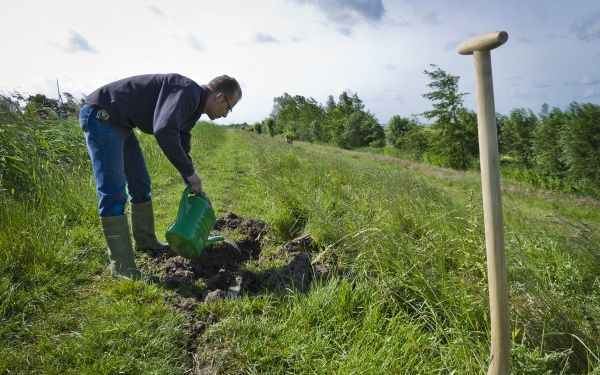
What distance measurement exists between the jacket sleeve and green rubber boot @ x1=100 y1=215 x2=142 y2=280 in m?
0.66

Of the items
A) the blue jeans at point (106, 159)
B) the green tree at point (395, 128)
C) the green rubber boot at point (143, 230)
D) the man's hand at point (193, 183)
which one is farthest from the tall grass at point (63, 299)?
the green tree at point (395, 128)

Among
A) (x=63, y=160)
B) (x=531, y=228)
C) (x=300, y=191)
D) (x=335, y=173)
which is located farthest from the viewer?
Answer: (x=335, y=173)

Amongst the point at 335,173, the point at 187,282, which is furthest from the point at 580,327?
the point at 335,173

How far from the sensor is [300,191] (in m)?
5.23

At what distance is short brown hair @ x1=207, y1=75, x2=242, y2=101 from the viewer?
10.1 feet

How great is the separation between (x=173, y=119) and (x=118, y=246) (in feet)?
3.62

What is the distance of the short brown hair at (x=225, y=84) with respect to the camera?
3074 mm

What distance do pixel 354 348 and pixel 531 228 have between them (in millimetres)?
2717

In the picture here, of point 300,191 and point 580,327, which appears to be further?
point 300,191

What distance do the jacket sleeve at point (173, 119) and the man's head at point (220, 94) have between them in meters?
0.17

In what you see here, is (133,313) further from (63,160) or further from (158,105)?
(63,160)

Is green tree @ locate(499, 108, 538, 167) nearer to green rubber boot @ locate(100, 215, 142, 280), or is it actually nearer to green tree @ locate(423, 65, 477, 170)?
green tree @ locate(423, 65, 477, 170)

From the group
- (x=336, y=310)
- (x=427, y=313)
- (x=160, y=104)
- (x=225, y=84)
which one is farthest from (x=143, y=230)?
(x=427, y=313)

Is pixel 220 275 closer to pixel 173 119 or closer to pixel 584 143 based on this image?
pixel 173 119
